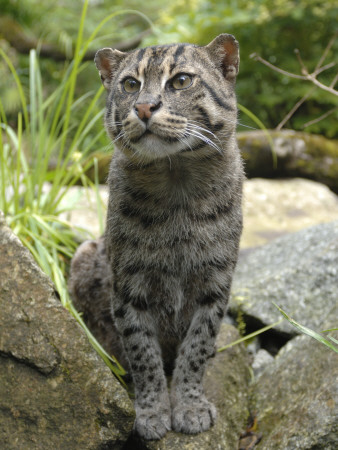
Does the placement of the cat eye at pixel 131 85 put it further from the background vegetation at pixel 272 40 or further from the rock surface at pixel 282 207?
the background vegetation at pixel 272 40

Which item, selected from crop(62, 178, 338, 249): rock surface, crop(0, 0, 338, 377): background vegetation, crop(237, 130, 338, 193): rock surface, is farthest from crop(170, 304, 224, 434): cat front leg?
crop(237, 130, 338, 193): rock surface

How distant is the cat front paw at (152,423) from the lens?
10.3ft

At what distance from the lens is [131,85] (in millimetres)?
3098

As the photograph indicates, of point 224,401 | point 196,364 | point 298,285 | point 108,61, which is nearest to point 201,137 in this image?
point 108,61

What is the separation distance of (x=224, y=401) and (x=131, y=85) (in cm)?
209

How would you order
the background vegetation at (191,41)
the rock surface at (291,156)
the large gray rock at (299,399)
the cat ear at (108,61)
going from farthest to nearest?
1. the rock surface at (291,156)
2. the background vegetation at (191,41)
3. the cat ear at (108,61)
4. the large gray rock at (299,399)

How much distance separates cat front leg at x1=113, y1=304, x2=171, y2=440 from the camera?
323cm

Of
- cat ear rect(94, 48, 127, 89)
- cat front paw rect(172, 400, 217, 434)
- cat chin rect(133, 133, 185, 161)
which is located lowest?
cat front paw rect(172, 400, 217, 434)

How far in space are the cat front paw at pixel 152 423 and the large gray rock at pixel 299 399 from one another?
596 mm

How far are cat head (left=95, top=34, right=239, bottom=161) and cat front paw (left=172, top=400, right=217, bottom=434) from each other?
153 centimetres

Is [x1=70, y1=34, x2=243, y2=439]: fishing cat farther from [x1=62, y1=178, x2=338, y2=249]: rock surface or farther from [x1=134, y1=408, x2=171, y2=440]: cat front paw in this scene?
[x1=62, y1=178, x2=338, y2=249]: rock surface

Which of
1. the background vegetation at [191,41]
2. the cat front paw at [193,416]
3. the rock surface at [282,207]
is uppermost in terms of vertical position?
the cat front paw at [193,416]

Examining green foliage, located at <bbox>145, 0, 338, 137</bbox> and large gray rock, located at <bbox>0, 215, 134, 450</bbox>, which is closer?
large gray rock, located at <bbox>0, 215, 134, 450</bbox>

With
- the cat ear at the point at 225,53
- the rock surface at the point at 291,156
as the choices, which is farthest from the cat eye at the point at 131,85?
the rock surface at the point at 291,156
